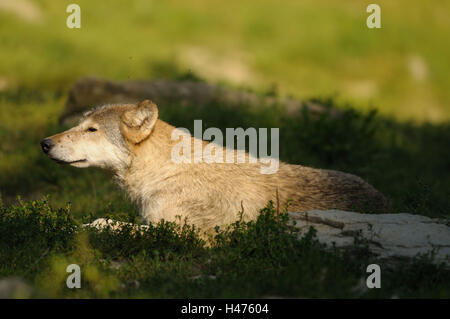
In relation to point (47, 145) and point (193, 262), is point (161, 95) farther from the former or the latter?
point (193, 262)

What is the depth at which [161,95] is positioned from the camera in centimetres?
1216

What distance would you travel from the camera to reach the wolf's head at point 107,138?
261 inches

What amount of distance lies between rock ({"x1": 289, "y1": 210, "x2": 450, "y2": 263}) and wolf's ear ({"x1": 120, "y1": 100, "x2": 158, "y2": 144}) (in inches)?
74.2

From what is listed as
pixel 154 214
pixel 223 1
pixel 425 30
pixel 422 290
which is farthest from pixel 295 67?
pixel 422 290

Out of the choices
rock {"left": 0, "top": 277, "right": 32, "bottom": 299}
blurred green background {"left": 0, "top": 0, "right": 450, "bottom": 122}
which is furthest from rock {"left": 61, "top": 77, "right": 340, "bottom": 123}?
rock {"left": 0, "top": 277, "right": 32, "bottom": 299}

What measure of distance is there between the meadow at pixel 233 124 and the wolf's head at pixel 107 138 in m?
0.56

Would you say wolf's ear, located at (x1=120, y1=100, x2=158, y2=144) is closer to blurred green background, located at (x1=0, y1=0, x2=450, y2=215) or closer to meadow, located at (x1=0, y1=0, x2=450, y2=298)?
meadow, located at (x1=0, y1=0, x2=450, y2=298)

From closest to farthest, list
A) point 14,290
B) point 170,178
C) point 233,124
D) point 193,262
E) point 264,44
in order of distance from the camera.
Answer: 1. point 14,290
2. point 193,262
3. point 170,178
4. point 233,124
5. point 264,44

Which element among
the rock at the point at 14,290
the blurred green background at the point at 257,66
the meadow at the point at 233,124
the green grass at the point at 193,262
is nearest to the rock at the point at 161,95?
the meadow at the point at 233,124

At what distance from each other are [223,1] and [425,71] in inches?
309

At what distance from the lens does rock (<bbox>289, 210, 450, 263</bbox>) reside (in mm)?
5719

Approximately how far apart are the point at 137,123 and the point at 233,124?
4514 millimetres

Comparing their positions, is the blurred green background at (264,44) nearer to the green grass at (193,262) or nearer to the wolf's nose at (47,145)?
the wolf's nose at (47,145)

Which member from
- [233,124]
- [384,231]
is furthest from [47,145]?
[233,124]
